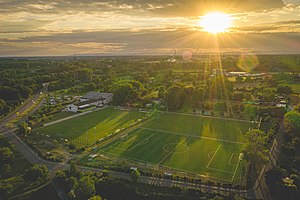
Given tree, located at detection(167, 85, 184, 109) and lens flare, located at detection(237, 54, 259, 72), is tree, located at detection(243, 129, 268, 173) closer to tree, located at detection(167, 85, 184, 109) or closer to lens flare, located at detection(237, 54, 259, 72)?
tree, located at detection(167, 85, 184, 109)

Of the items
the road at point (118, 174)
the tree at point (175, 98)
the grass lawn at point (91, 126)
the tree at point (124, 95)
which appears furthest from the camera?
the tree at point (124, 95)

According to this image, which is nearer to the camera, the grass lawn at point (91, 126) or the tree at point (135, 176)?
the tree at point (135, 176)

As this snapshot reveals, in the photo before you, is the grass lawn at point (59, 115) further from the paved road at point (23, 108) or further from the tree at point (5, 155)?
the tree at point (5, 155)

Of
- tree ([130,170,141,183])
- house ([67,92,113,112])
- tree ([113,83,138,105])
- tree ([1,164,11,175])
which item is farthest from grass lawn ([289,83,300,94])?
tree ([1,164,11,175])

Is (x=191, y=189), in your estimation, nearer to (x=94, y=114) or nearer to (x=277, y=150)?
(x=277, y=150)

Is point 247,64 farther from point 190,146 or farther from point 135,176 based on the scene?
point 135,176

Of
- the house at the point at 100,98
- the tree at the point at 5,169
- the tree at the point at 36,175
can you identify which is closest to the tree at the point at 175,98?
the house at the point at 100,98
